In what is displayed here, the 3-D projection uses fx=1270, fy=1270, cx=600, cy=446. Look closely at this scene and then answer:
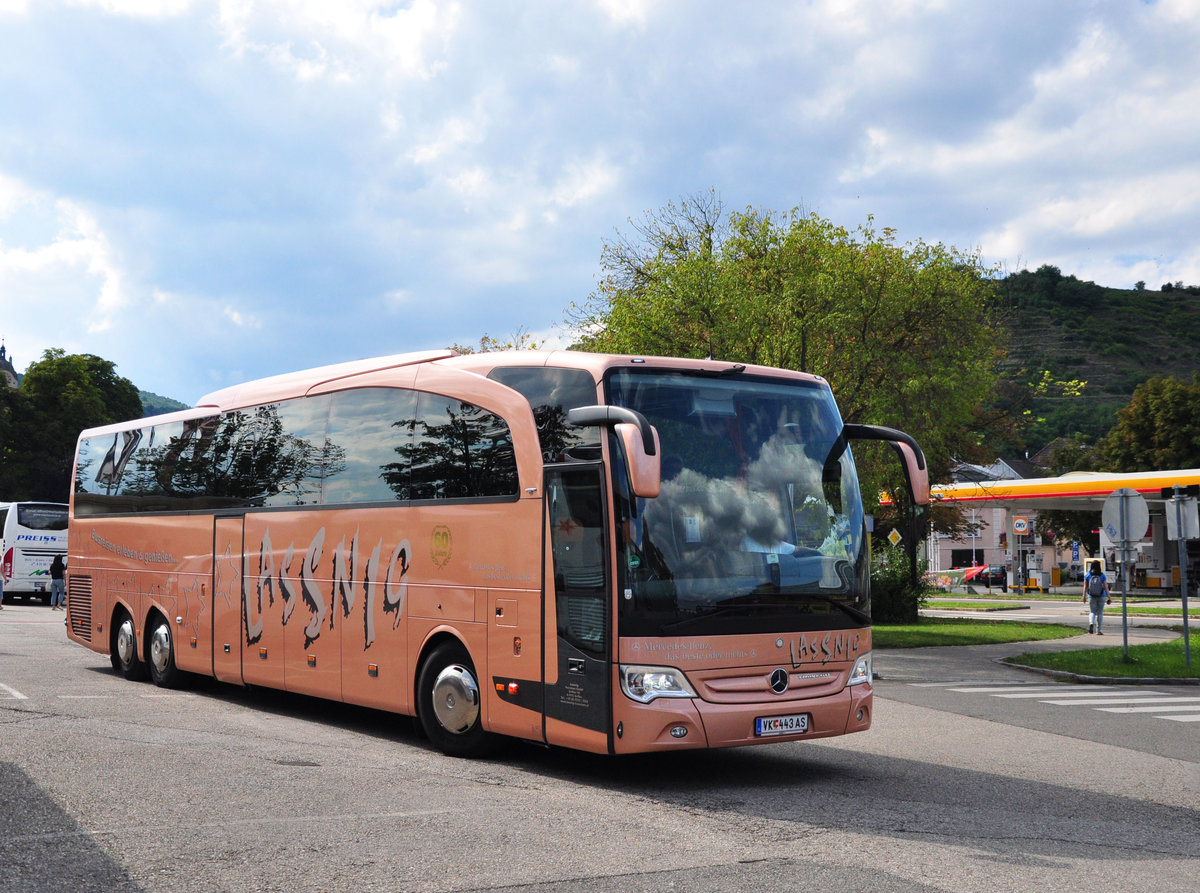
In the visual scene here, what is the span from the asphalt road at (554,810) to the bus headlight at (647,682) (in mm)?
713

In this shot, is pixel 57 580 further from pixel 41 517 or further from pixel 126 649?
pixel 126 649

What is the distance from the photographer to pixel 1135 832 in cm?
794

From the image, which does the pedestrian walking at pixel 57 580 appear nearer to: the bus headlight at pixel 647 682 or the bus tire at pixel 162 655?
the bus tire at pixel 162 655

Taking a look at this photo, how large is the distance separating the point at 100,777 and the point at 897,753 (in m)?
6.75

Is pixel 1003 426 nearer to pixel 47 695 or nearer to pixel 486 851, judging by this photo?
pixel 47 695

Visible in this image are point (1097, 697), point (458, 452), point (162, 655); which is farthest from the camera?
point (1097, 697)

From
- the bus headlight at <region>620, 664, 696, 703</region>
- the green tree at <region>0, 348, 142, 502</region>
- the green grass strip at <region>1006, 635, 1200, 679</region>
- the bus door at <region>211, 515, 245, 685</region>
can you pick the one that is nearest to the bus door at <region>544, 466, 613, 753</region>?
the bus headlight at <region>620, 664, 696, 703</region>

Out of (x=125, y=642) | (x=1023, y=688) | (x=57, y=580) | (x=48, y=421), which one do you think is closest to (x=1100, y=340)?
(x=48, y=421)

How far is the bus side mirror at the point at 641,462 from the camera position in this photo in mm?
7984

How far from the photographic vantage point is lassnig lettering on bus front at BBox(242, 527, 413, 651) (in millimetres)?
11133

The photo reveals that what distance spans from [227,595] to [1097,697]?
12.0 meters

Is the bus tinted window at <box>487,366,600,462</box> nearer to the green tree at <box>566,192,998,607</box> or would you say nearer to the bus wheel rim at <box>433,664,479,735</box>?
the bus wheel rim at <box>433,664,479,735</box>

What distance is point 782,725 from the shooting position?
9211 mm

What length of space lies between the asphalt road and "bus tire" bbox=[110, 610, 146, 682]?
9.82ft
